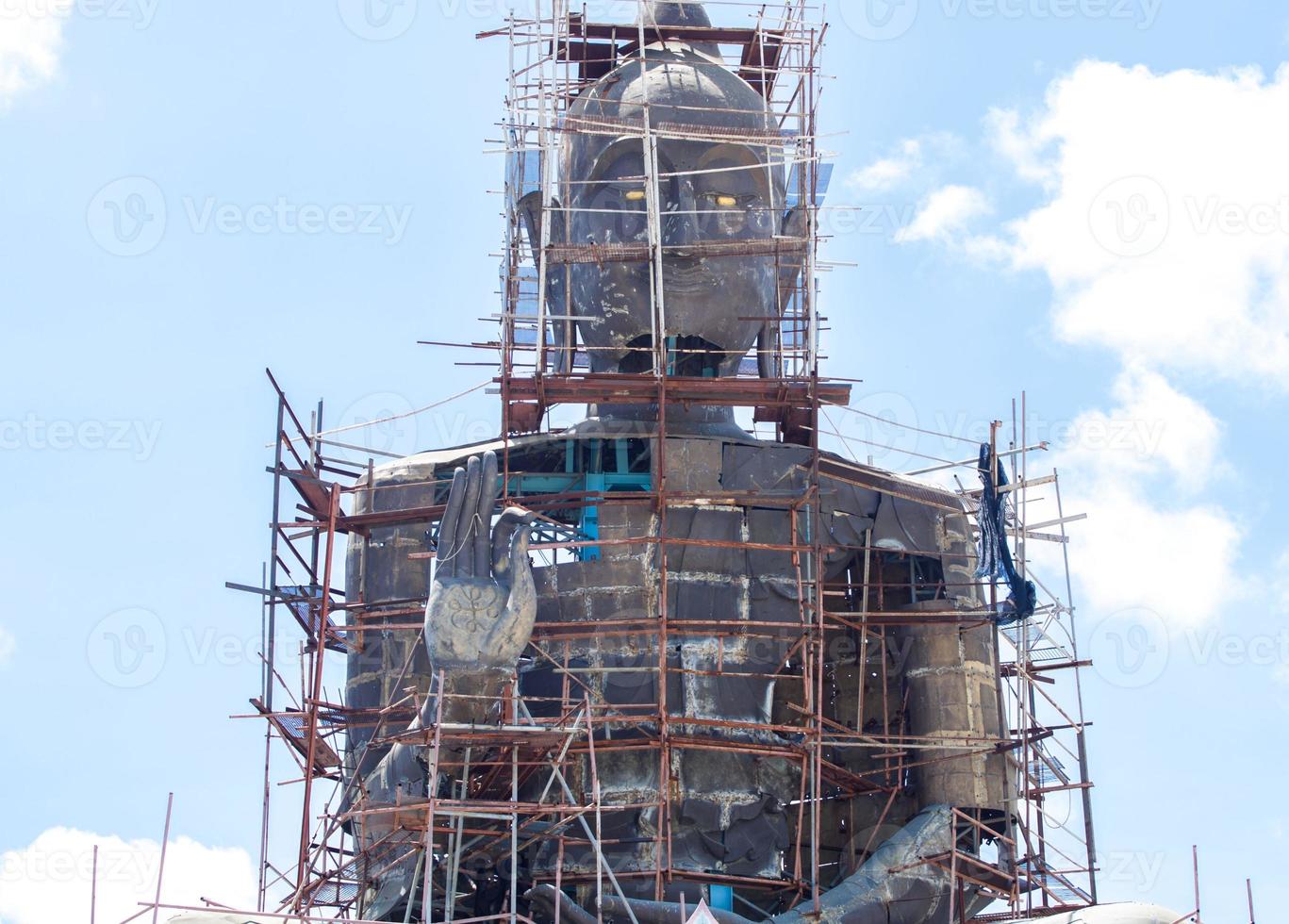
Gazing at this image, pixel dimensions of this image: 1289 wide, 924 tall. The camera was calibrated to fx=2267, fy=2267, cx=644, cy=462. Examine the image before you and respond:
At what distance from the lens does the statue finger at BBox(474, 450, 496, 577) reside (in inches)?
1160

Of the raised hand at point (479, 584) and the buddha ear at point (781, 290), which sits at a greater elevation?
the buddha ear at point (781, 290)

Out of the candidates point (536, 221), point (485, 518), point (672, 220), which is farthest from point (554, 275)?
point (485, 518)

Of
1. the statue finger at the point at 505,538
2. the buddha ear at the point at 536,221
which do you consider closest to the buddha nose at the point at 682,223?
the buddha ear at the point at 536,221

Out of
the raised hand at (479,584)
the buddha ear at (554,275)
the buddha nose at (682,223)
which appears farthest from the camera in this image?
the buddha ear at (554,275)

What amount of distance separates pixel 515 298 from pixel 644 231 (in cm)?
231

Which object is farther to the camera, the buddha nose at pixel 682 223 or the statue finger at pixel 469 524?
the buddha nose at pixel 682 223

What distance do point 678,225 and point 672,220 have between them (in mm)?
161

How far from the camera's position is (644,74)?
36875 millimetres

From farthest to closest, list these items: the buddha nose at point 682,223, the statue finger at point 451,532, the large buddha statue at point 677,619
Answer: the buddha nose at point 682,223 < the large buddha statue at point 677,619 < the statue finger at point 451,532

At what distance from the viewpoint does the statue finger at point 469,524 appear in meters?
29.4

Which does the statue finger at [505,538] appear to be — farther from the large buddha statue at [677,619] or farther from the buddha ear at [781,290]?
the buddha ear at [781,290]

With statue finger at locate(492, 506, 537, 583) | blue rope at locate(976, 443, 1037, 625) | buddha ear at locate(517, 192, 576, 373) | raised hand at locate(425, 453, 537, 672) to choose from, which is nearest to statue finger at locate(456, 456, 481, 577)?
raised hand at locate(425, 453, 537, 672)

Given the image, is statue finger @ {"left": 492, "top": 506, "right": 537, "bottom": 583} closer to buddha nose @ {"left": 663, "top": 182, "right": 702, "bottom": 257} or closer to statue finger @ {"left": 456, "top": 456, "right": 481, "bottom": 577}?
statue finger @ {"left": 456, "top": 456, "right": 481, "bottom": 577}

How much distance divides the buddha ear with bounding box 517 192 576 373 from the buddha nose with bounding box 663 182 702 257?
1.79m
